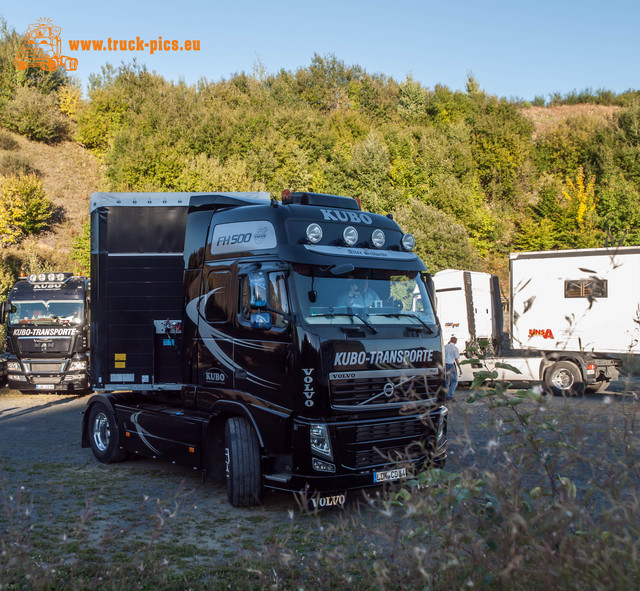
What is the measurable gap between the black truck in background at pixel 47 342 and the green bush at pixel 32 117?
3676 cm

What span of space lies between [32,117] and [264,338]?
164ft

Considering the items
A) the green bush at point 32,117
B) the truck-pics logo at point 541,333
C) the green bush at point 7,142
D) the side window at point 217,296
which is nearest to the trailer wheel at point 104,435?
the side window at point 217,296

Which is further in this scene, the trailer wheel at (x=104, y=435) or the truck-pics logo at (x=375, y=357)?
the trailer wheel at (x=104, y=435)

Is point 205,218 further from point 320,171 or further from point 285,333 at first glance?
point 320,171

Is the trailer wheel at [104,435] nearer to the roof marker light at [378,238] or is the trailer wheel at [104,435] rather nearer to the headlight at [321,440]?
the headlight at [321,440]

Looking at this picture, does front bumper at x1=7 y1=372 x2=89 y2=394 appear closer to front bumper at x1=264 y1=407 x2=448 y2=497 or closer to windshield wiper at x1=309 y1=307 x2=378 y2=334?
front bumper at x1=264 y1=407 x2=448 y2=497

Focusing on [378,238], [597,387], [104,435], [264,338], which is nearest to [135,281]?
[104,435]

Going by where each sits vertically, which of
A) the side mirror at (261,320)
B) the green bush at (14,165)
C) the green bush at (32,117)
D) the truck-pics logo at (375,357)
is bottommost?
the truck-pics logo at (375,357)

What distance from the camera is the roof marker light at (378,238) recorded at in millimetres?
7656

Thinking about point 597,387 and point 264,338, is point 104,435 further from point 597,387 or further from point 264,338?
point 597,387

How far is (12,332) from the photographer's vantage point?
17.7 metres

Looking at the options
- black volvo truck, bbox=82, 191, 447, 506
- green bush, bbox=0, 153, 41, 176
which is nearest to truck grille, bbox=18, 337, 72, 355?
black volvo truck, bbox=82, 191, 447, 506

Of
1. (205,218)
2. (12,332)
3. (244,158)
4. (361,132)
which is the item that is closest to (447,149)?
(361,132)

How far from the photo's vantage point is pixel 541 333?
57.5 feet
